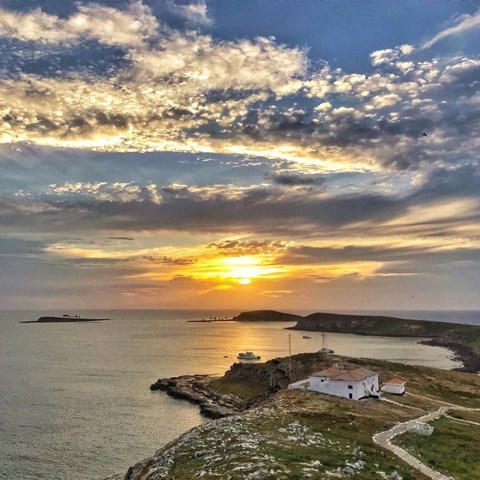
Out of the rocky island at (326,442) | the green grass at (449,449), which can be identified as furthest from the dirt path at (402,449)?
the green grass at (449,449)

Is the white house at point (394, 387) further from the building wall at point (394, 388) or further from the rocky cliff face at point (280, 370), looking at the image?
the rocky cliff face at point (280, 370)

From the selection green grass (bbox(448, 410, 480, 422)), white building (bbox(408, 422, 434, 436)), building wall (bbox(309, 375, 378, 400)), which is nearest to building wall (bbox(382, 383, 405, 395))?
building wall (bbox(309, 375, 378, 400))

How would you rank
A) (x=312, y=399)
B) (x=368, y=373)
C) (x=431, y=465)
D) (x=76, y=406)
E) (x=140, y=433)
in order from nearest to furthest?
(x=431, y=465), (x=312, y=399), (x=368, y=373), (x=140, y=433), (x=76, y=406)

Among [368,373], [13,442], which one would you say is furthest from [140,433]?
[368,373]

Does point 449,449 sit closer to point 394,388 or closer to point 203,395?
point 394,388

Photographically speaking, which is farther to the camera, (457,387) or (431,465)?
(457,387)

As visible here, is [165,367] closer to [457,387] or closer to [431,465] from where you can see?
[457,387]
